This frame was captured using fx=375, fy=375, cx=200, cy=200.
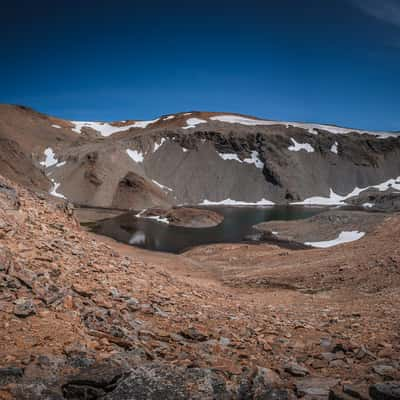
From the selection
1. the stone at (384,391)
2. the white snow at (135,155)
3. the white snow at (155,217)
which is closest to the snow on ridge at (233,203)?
the white snow at (135,155)

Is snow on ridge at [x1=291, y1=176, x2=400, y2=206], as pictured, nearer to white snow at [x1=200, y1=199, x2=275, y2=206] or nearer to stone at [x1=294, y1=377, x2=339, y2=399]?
white snow at [x1=200, y1=199, x2=275, y2=206]

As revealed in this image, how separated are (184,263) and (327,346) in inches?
540

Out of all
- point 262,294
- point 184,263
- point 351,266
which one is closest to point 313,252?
point 351,266

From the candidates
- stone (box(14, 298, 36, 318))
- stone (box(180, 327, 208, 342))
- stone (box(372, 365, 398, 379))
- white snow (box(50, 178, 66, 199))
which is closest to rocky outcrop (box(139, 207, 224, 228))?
white snow (box(50, 178, 66, 199))

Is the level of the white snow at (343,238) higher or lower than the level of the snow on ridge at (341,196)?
lower

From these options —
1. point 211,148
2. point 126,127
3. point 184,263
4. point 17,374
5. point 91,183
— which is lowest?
point 184,263

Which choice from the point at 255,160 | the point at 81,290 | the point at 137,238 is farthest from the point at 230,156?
the point at 81,290

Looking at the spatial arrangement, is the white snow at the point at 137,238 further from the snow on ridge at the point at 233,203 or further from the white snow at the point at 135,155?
the white snow at the point at 135,155

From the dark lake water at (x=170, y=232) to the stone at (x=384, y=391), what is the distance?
24089 mm

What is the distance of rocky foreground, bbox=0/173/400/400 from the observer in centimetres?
407

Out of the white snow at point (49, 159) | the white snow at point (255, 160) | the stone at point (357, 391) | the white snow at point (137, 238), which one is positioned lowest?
the white snow at point (137, 238)

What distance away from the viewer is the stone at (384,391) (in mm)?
3867

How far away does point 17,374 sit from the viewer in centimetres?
388

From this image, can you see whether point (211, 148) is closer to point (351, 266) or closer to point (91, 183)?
point (91, 183)
